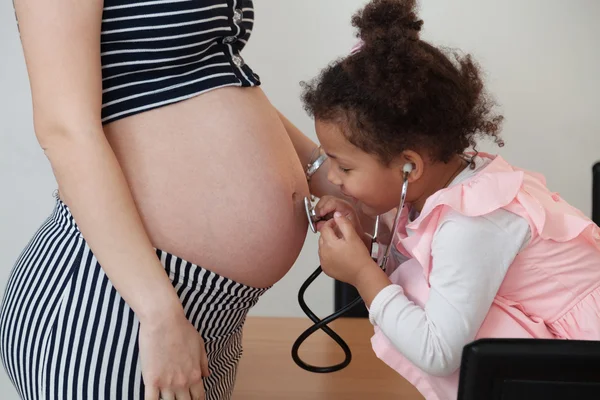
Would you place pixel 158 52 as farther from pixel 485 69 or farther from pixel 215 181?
pixel 485 69

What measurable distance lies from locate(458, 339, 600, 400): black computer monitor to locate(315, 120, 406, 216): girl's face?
38 cm

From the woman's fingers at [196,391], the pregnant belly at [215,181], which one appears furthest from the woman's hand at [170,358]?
the pregnant belly at [215,181]

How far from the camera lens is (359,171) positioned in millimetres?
1068

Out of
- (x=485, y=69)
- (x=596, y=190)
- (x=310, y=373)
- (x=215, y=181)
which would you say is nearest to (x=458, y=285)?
Result: (x=215, y=181)

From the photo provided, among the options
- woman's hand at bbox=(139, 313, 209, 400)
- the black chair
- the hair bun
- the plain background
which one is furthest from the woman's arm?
the plain background

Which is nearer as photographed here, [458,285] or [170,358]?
[170,358]

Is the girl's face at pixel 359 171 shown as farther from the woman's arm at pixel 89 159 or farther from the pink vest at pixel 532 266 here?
the woman's arm at pixel 89 159

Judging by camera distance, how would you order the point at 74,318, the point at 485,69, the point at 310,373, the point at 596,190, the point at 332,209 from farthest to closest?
the point at 485,69
the point at 596,190
the point at 310,373
the point at 332,209
the point at 74,318

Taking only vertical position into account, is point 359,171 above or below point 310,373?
above

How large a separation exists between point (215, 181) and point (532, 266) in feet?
1.52

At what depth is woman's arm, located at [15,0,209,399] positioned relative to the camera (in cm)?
79

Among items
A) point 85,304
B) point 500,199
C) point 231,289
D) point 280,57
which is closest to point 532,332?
point 500,199

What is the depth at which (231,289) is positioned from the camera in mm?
958

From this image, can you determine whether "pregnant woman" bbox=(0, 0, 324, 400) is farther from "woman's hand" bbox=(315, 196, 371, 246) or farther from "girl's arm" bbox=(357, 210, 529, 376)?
"girl's arm" bbox=(357, 210, 529, 376)
